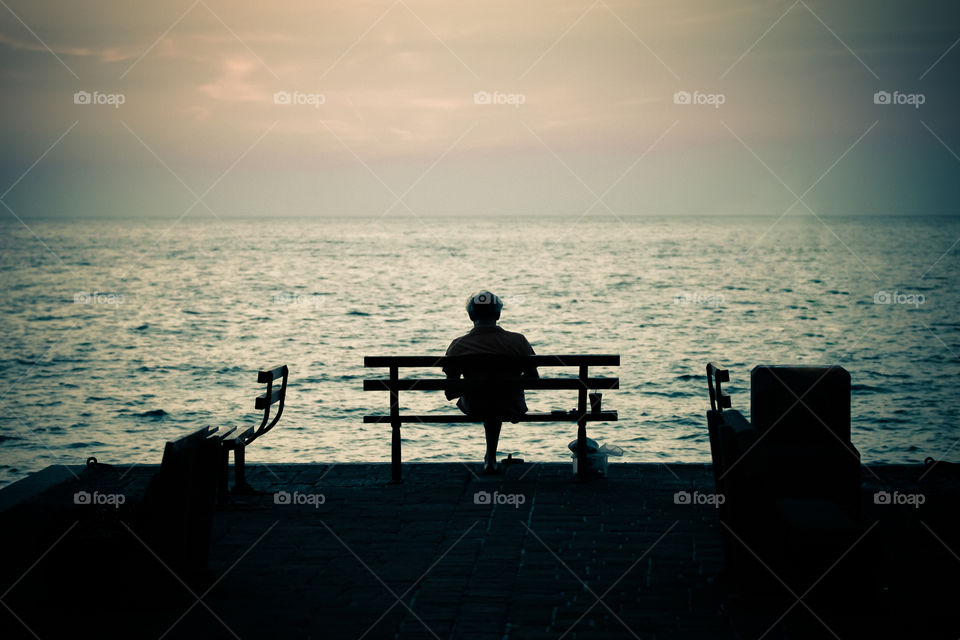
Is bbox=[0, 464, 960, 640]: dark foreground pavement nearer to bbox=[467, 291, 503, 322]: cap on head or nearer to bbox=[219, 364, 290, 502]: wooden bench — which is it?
bbox=[219, 364, 290, 502]: wooden bench

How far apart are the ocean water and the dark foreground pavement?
823cm

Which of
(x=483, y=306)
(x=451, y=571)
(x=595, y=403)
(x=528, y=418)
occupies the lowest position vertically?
(x=451, y=571)

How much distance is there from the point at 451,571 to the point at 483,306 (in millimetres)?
2814

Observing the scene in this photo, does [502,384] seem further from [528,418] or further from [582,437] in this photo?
[582,437]

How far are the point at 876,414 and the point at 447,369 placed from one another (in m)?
15.1

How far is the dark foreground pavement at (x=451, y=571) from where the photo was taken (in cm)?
478

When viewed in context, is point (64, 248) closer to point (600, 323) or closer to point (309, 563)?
point (600, 323)

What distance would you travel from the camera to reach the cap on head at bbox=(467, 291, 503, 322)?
7898 millimetres

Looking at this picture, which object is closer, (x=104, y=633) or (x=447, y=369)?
(x=104, y=633)

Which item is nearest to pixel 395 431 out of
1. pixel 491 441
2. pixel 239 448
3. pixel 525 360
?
pixel 491 441

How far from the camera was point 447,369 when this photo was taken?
310 inches

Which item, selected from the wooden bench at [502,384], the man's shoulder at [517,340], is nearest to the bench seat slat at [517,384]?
the wooden bench at [502,384]

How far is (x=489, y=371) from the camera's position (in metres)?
7.82

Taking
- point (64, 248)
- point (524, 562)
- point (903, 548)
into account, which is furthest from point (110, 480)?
point (64, 248)
